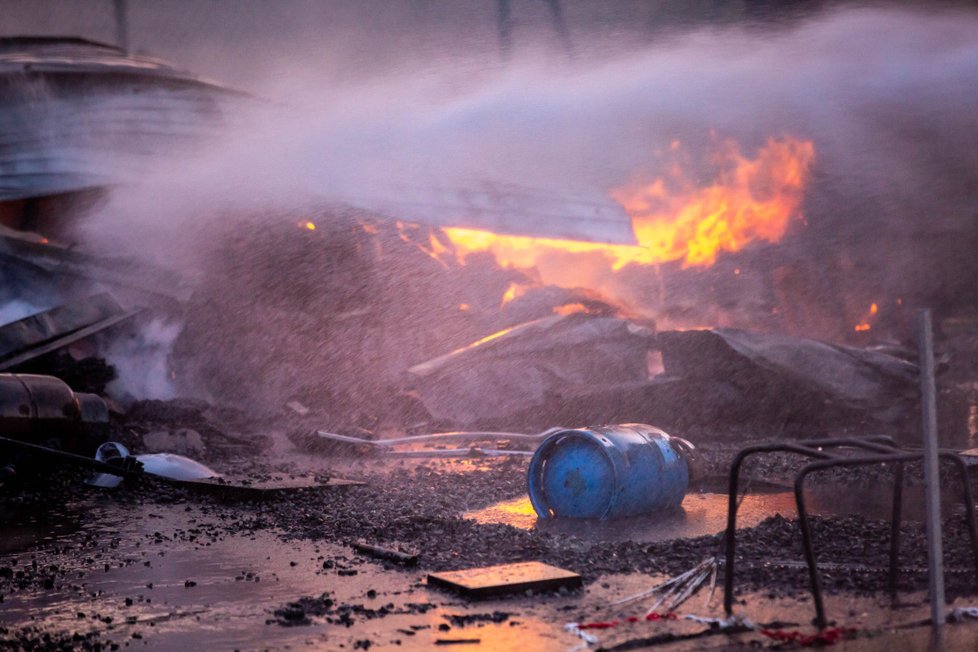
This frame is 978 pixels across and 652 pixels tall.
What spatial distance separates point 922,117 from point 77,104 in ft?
63.7

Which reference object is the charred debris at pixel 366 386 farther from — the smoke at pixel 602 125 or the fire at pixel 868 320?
the fire at pixel 868 320

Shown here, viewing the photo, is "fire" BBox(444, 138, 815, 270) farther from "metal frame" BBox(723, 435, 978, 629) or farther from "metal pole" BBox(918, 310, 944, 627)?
"metal pole" BBox(918, 310, 944, 627)

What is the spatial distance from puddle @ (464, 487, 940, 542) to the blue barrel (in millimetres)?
113

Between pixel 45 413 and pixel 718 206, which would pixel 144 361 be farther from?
pixel 718 206

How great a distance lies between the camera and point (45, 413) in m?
8.86

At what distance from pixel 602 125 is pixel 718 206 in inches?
143

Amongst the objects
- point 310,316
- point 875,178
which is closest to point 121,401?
point 310,316

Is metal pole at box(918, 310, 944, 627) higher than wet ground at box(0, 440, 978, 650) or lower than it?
higher

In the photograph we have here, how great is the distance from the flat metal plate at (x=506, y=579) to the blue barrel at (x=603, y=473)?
6.07 ft

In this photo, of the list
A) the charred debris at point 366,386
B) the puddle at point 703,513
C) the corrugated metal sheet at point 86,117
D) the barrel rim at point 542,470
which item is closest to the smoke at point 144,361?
the charred debris at point 366,386

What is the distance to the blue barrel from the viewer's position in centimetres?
684

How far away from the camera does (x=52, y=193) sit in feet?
52.7

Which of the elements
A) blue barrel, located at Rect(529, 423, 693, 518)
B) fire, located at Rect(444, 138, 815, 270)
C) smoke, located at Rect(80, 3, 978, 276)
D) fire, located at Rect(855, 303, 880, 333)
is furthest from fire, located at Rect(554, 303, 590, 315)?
fire, located at Rect(855, 303, 880, 333)

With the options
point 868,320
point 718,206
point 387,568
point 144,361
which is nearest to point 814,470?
point 387,568
